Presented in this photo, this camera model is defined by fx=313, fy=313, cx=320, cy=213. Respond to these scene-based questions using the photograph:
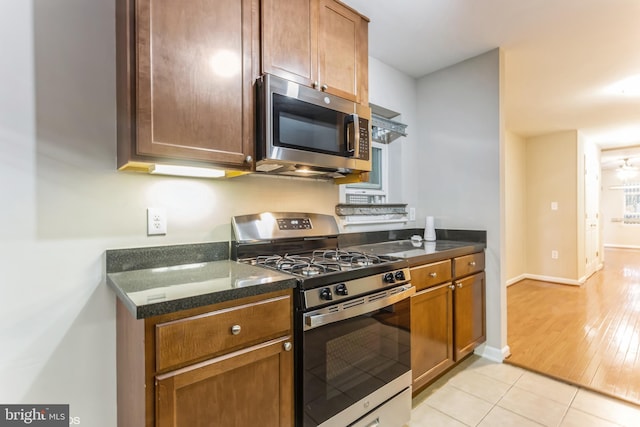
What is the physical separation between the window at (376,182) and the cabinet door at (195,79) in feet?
4.27

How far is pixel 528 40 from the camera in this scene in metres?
2.29

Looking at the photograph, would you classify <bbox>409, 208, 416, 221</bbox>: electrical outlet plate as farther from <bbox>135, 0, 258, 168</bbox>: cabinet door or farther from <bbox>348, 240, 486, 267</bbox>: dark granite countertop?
<bbox>135, 0, 258, 168</bbox>: cabinet door

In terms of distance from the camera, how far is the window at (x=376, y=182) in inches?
101

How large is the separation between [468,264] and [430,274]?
53cm

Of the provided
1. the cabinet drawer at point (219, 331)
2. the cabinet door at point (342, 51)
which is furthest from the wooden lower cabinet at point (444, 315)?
the cabinet door at point (342, 51)

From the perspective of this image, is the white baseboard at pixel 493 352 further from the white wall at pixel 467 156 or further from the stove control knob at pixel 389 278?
the stove control knob at pixel 389 278

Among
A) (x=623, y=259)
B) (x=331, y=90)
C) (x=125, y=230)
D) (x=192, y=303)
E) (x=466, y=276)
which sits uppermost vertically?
(x=331, y=90)

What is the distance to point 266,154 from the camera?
142 centimetres

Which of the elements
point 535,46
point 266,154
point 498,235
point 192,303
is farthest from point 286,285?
point 535,46

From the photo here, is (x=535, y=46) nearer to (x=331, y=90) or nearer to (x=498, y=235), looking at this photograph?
(x=498, y=235)

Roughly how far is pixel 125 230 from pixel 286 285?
782 millimetres

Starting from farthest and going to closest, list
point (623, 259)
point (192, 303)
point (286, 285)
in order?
point (623, 259), point (286, 285), point (192, 303)

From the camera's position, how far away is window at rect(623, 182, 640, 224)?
333 inches

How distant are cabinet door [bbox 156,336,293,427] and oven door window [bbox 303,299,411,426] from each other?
97 mm
